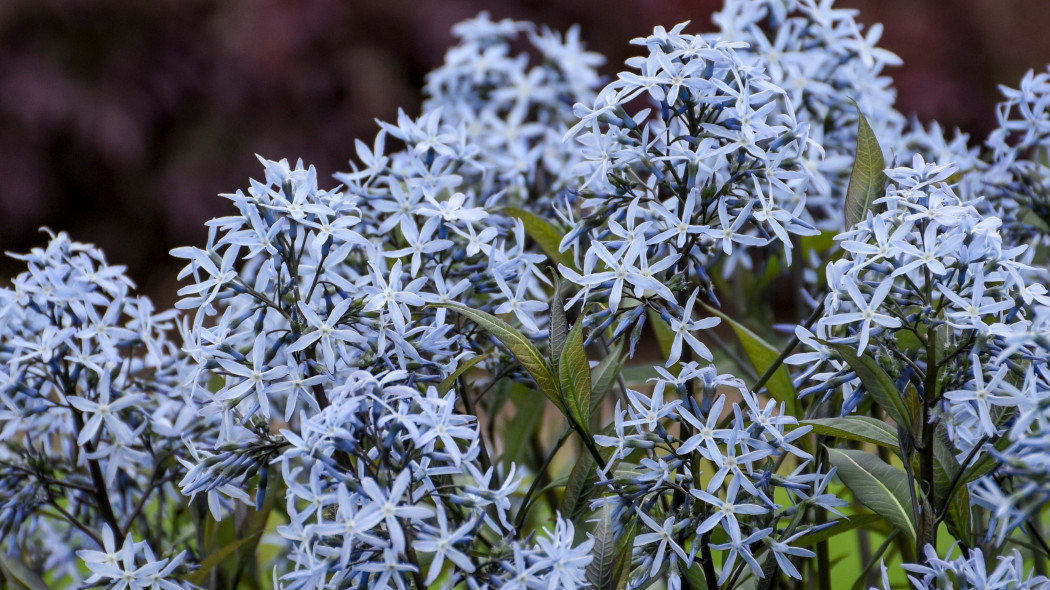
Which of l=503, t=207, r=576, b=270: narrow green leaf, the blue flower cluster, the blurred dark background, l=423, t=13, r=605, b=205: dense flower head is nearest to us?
the blue flower cluster

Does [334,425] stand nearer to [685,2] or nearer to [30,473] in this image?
A: [30,473]

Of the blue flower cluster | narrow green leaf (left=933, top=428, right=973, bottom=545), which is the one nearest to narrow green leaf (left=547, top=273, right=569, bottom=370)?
the blue flower cluster

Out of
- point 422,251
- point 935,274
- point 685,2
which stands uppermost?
point 685,2

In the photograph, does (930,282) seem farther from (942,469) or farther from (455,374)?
(455,374)

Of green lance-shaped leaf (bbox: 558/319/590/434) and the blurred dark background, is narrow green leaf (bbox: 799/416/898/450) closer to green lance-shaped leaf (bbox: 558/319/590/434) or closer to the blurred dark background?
green lance-shaped leaf (bbox: 558/319/590/434)

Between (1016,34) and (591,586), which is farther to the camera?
(1016,34)

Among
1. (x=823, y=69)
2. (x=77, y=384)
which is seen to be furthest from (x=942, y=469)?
(x=77, y=384)

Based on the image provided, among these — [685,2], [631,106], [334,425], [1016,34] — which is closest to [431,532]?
[334,425]
